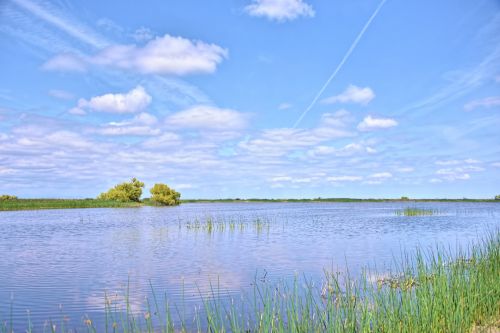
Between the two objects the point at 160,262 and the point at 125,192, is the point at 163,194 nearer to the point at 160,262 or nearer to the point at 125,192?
the point at 125,192

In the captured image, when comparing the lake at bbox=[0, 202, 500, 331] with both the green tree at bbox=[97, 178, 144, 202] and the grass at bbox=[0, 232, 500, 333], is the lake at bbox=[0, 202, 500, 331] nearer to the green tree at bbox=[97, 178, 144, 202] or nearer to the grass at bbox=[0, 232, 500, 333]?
the grass at bbox=[0, 232, 500, 333]

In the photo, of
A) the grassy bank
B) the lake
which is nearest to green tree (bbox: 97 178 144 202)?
the grassy bank

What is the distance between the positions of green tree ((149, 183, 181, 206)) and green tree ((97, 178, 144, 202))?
2.75 metres

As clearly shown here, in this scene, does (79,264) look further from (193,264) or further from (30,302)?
(30,302)

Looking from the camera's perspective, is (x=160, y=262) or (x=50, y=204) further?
(x=50, y=204)

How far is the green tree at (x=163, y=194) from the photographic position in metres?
85.4

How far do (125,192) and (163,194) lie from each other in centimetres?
721

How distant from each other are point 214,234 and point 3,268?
13.3m

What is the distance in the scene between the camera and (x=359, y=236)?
82.5 ft

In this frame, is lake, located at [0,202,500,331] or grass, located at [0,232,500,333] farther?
lake, located at [0,202,500,331]

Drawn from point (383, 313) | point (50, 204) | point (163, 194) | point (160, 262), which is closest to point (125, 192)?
point (163, 194)

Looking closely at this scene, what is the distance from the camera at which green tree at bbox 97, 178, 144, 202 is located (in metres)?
83.1

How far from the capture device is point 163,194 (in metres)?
86.2

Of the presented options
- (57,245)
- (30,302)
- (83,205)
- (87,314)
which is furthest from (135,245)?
(83,205)
